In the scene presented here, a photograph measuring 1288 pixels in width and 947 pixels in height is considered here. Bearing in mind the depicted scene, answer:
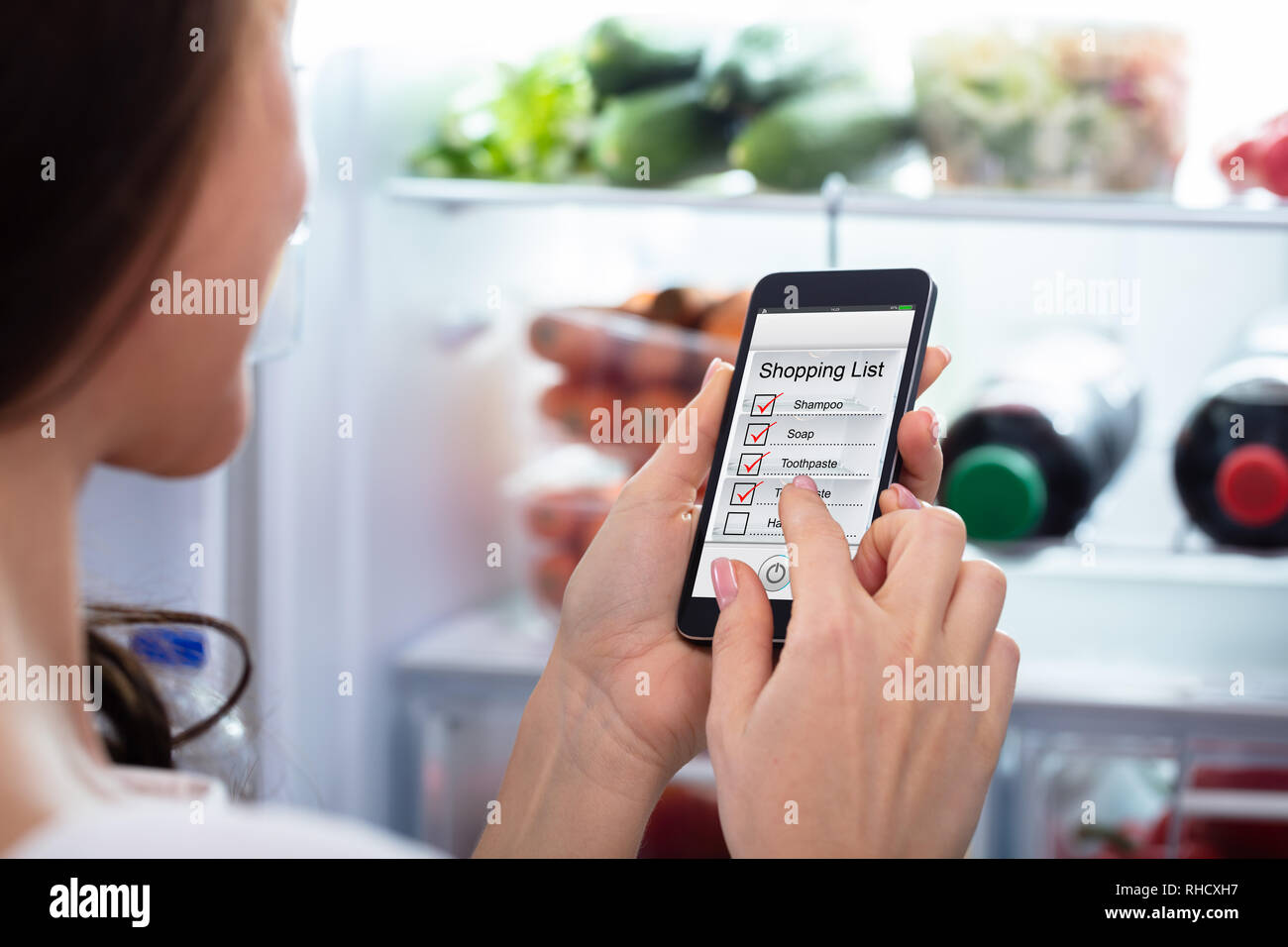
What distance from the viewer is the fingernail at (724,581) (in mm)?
543

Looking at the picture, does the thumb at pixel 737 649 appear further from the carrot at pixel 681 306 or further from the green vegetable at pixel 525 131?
the green vegetable at pixel 525 131

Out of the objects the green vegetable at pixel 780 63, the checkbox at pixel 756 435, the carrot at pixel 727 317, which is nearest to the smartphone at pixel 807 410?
the checkbox at pixel 756 435

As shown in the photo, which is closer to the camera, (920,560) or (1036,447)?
(920,560)

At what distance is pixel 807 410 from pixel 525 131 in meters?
0.68

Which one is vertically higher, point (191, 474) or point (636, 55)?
point (636, 55)

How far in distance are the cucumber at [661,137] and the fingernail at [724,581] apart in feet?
2.01

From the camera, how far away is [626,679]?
601mm

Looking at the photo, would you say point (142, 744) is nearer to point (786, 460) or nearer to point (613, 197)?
point (786, 460)

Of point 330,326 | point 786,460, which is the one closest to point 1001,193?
point 786,460

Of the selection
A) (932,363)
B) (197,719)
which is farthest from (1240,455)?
(197,719)

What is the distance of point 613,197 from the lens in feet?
3.43

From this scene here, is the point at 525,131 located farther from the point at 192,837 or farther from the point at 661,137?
the point at 192,837

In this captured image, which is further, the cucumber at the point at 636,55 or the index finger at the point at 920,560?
the cucumber at the point at 636,55
